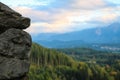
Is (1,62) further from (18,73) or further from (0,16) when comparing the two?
(0,16)

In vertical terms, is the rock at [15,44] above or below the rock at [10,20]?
below

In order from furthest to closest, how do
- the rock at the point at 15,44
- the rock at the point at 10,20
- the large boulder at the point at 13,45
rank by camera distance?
the rock at the point at 10,20
the rock at the point at 15,44
the large boulder at the point at 13,45

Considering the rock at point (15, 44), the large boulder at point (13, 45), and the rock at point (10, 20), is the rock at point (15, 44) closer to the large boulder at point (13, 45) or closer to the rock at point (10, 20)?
the large boulder at point (13, 45)

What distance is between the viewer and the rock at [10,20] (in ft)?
117

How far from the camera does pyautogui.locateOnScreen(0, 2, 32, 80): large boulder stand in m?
34.5

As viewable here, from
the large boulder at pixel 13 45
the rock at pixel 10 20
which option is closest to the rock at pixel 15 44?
the large boulder at pixel 13 45

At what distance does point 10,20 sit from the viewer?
35844 mm

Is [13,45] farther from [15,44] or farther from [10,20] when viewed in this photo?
[10,20]

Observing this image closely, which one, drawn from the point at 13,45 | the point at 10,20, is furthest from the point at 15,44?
the point at 10,20

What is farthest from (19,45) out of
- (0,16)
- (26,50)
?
(0,16)

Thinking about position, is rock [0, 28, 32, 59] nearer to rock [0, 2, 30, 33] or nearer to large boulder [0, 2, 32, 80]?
large boulder [0, 2, 32, 80]

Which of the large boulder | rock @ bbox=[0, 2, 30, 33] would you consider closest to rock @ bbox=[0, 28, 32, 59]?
the large boulder

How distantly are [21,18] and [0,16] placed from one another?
7.71 ft

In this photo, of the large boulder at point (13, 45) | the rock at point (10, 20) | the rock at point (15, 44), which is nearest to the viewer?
the large boulder at point (13, 45)
